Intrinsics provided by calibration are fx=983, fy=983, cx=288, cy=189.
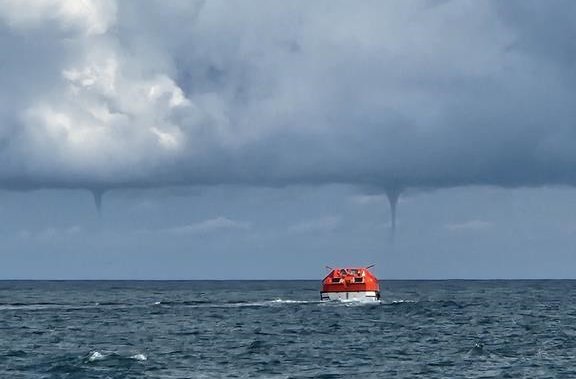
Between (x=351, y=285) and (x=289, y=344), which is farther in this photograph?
(x=351, y=285)

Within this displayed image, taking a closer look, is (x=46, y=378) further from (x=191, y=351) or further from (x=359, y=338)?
(x=359, y=338)

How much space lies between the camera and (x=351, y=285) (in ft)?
540

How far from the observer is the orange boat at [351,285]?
16438 centimetres

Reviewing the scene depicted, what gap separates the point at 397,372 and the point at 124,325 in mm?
53829

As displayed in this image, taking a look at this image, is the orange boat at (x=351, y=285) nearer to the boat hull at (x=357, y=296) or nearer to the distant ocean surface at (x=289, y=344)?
the boat hull at (x=357, y=296)

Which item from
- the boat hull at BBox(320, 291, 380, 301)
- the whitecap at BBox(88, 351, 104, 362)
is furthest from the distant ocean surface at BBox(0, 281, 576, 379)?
the boat hull at BBox(320, 291, 380, 301)

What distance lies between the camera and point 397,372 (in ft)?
237

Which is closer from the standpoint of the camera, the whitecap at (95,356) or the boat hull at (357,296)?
the whitecap at (95,356)

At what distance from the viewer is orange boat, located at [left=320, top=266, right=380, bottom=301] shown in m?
164

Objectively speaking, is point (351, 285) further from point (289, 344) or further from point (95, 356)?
point (95, 356)

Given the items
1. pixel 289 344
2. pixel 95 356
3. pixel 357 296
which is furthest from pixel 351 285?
pixel 95 356

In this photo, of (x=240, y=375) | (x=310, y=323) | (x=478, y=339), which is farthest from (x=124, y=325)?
(x=240, y=375)

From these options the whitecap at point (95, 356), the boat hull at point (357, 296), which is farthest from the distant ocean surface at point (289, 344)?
the boat hull at point (357, 296)

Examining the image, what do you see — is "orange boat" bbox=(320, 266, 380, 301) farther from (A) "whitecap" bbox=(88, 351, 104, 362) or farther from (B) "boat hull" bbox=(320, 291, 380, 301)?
(A) "whitecap" bbox=(88, 351, 104, 362)
